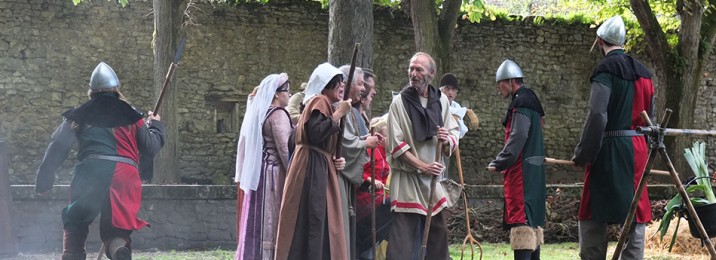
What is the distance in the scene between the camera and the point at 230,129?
19781mm

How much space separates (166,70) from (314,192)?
8.18 meters

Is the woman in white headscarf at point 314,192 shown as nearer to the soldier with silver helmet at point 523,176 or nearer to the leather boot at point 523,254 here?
the soldier with silver helmet at point 523,176

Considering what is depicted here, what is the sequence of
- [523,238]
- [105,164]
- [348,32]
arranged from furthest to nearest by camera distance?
[348,32] < [105,164] < [523,238]

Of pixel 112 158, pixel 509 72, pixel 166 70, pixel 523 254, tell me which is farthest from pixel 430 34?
pixel 112 158

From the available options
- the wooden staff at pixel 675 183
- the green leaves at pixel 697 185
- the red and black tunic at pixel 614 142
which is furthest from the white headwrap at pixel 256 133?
the green leaves at pixel 697 185

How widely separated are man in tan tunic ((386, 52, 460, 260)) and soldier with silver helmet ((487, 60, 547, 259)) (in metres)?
0.48

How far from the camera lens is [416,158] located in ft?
23.1

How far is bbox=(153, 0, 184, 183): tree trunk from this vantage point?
14.4 meters

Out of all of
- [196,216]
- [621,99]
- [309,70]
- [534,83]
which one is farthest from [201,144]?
[621,99]

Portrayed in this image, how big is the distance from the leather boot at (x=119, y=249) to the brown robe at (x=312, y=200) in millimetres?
1435

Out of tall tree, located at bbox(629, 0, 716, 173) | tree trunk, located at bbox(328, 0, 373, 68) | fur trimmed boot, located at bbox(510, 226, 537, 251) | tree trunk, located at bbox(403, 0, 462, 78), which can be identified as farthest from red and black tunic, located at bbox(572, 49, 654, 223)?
tall tree, located at bbox(629, 0, 716, 173)

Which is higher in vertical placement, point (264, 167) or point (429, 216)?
point (264, 167)

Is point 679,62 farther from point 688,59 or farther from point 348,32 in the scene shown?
point 348,32

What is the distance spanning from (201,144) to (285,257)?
513 inches
